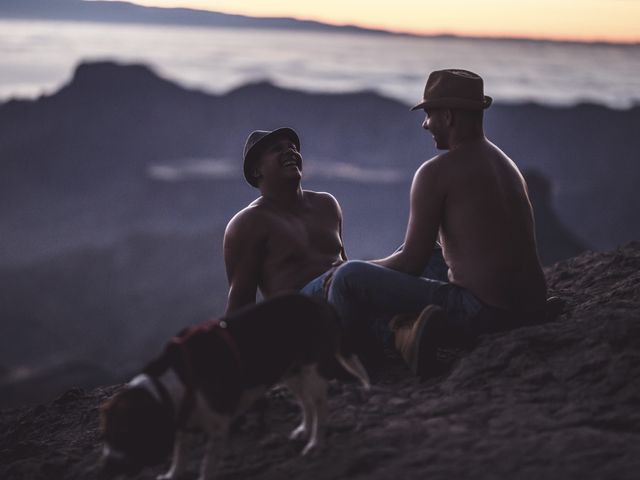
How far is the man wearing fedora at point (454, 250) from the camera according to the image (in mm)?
4867

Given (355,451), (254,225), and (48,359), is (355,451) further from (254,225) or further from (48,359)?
(48,359)

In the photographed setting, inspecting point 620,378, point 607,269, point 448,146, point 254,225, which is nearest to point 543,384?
point 620,378

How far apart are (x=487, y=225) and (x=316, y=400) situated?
1.58 metres

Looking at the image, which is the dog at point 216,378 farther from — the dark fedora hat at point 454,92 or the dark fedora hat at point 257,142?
the dark fedora hat at point 257,142

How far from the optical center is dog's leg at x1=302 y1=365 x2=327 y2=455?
4.10 metres

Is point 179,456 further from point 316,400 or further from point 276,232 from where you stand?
point 276,232

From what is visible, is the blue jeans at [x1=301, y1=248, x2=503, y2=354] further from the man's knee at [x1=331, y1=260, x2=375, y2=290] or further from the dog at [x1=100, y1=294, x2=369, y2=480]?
the dog at [x1=100, y1=294, x2=369, y2=480]

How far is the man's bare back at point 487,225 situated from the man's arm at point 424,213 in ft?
0.12

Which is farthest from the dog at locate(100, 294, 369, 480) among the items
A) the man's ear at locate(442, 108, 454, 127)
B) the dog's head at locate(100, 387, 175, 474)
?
the man's ear at locate(442, 108, 454, 127)

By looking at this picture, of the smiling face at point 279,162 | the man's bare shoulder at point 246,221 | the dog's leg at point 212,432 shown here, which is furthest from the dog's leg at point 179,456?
the smiling face at point 279,162

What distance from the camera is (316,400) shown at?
414 centimetres

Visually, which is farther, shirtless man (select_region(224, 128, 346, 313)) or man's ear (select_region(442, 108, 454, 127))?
shirtless man (select_region(224, 128, 346, 313))

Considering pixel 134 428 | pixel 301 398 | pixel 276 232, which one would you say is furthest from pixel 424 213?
pixel 134 428

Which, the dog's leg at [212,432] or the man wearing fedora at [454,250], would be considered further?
the man wearing fedora at [454,250]
